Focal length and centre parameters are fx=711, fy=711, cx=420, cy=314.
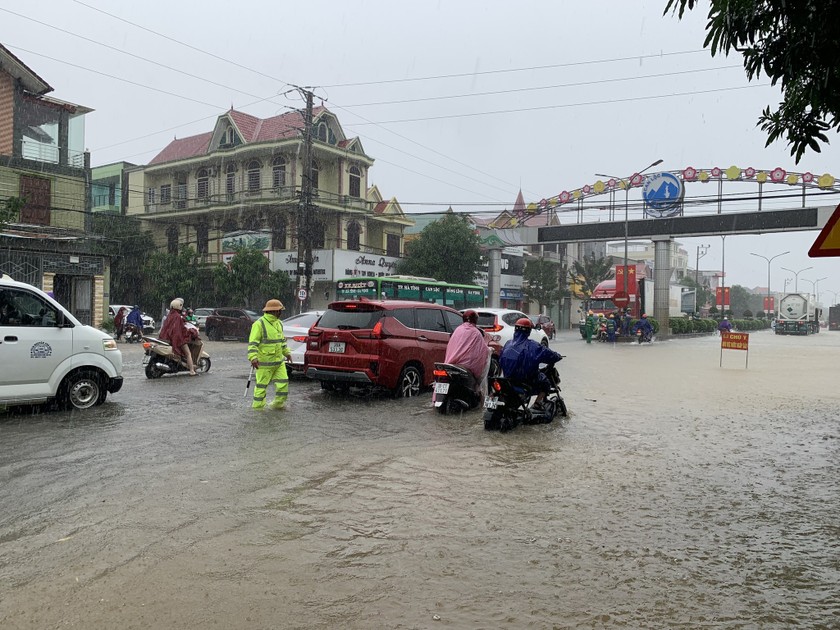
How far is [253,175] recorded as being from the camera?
44188 millimetres

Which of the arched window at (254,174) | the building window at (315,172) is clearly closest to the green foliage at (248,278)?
the arched window at (254,174)

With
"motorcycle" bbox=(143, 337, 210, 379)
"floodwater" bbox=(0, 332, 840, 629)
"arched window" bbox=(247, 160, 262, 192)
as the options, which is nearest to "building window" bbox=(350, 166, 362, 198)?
"arched window" bbox=(247, 160, 262, 192)

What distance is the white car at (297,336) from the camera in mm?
13734

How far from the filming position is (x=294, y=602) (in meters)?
3.84

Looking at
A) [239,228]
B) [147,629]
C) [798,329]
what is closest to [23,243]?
[239,228]

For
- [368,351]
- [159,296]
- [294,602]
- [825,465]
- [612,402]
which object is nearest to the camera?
[294,602]

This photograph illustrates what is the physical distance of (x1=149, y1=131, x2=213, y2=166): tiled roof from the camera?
47.8 m

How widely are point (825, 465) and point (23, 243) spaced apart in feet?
97.1

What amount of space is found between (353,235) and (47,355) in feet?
118

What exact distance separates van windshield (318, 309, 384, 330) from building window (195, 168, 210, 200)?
3715cm

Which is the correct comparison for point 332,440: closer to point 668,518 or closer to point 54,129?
point 668,518

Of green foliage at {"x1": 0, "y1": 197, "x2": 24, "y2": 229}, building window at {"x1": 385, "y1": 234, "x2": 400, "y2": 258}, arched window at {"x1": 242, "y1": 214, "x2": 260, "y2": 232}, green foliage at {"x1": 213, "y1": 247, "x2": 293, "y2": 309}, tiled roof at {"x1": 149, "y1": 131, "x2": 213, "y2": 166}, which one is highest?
tiled roof at {"x1": 149, "y1": 131, "x2": 213, "y2": 166}

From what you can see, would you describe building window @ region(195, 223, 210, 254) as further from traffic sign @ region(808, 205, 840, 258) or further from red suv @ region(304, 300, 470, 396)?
traffic sign @ region(808, 205, 840, 258)

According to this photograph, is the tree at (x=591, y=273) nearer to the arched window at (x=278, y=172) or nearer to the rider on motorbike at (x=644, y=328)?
the rider on motorbike at (x=644, y=328)
